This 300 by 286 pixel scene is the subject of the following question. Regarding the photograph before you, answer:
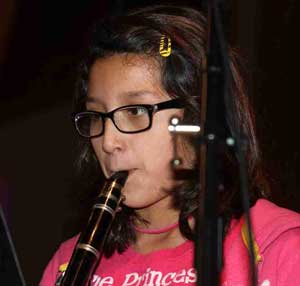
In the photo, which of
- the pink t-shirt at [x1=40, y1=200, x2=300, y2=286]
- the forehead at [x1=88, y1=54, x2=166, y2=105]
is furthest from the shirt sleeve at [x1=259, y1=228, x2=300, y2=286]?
the forehead at [x1=88, y1=54, x2=166, y2=105]

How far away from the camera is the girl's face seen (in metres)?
1.34

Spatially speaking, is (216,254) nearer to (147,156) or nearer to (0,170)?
(147,156)

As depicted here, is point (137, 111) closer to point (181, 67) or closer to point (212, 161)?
point (181, 67)

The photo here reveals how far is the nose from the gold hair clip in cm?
18

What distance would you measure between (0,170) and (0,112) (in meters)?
0.20

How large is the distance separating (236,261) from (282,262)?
0.09 m

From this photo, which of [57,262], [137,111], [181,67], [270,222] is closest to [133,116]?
[137,111]

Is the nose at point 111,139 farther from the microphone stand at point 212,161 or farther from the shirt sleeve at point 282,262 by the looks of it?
the microphone stand at point 212,161

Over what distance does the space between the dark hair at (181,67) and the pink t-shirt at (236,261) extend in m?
0.04

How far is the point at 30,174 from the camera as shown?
8.09 feet

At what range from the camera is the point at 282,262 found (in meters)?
1.25

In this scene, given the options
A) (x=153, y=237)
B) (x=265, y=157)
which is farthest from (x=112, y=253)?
(x=265, y=157)

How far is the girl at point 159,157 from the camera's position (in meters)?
1.30

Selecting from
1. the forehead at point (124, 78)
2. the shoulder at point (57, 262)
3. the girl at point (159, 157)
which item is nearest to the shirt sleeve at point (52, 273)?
the shoulder at point (57, 262)
